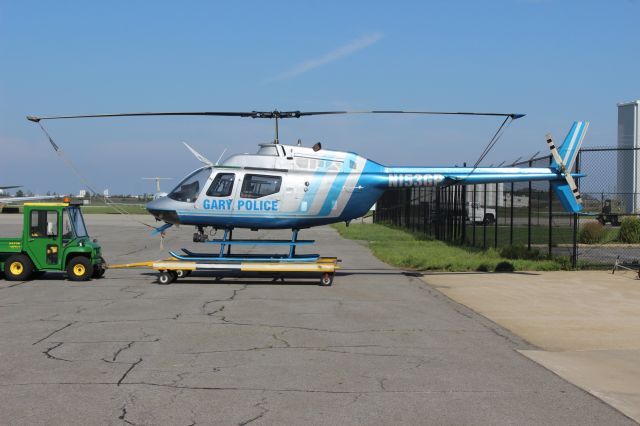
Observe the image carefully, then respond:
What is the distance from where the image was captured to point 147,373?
764 cm

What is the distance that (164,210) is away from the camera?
17031 mm

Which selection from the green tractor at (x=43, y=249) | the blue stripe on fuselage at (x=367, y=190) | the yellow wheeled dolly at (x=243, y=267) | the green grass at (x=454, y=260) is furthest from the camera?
the green grass at (x=454, y=260)

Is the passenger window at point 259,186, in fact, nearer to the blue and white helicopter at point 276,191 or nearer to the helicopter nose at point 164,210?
the blue and white helicopter at point 276,191

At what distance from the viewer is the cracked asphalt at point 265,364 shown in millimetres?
6355

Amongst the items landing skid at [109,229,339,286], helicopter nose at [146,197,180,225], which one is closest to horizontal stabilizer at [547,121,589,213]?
landing skid at [109,229,339,286]

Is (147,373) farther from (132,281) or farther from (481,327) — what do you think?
(132,281)

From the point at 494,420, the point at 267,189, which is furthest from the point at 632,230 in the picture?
the point at 494,420

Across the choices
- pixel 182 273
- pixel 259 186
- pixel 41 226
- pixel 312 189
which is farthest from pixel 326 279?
pixel 41 226

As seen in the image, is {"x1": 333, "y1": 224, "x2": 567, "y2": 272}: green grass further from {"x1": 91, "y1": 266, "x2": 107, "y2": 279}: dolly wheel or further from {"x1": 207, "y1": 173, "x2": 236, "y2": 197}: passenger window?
{"x1": 91, "y1": 266, "x2": 107, "y2": 279}: dolly wheel

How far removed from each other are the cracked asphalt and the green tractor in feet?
6.23

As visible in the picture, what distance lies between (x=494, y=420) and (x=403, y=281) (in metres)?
11.2

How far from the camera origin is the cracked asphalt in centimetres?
636

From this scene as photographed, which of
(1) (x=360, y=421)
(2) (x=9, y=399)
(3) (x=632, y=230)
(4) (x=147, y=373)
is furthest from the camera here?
(3) (x=632, y=230)

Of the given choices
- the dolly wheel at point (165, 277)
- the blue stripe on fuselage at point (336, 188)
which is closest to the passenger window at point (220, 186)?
the dolly wheel at point (165, 277)
